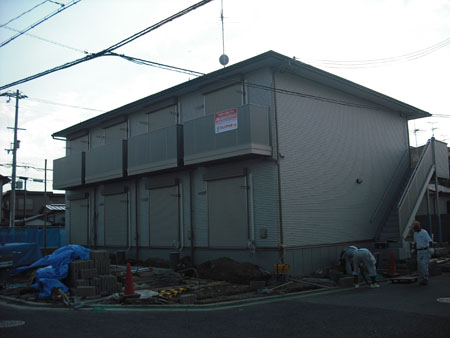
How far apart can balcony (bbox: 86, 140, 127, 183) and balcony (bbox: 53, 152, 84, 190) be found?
2.36 feet

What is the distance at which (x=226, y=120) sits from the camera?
1485 cm

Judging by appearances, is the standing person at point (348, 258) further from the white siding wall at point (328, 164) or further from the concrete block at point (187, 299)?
the concrete block at point (187, 299)

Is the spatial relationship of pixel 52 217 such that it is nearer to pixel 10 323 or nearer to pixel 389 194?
pixel 389 194

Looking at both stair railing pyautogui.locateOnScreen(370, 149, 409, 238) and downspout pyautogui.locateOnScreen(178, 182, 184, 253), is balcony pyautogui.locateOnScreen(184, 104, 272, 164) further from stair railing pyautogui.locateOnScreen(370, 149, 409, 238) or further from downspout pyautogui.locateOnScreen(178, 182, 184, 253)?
stair railing pyautogui.locateOnScreen(370, 149, 409, 238)

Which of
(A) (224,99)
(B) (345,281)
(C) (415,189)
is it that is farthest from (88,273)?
(C) (415,189)

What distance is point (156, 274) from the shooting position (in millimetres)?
15445

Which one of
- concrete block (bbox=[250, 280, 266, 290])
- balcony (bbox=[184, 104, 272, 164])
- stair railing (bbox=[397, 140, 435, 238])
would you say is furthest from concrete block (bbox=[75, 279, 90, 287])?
stair railing (bbox=[397, 140, 435, 238])

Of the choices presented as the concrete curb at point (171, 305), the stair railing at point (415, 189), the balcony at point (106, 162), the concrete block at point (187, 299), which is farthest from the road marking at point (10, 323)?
the stair railing at point (415, 189)

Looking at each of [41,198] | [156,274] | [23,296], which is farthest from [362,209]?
[41,198]

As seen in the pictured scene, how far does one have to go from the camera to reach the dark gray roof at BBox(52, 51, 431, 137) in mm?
14648

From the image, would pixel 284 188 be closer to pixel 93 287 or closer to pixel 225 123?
pixel 225 123

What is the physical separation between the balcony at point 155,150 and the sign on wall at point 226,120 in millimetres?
2306

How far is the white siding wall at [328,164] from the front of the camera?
15.2m

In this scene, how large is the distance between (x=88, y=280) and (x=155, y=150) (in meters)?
6.85
